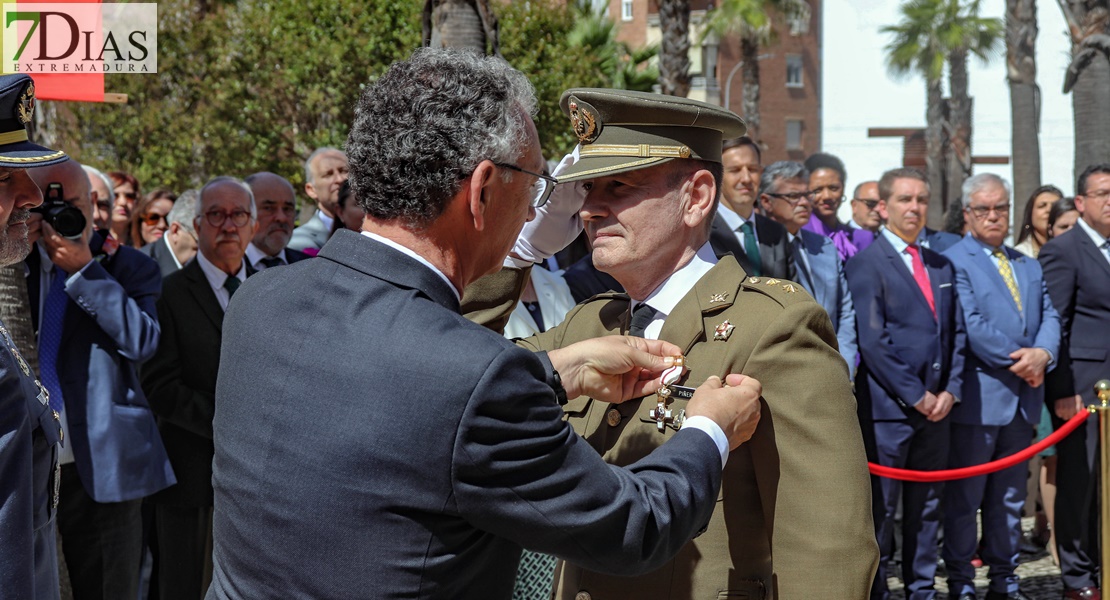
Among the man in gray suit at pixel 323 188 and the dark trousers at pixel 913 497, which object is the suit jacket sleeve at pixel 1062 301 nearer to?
the dark trousers at pixel 913 497

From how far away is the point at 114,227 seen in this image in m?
7.76

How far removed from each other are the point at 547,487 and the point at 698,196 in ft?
3.66

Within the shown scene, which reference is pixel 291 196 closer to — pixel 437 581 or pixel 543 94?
pixel 437 581

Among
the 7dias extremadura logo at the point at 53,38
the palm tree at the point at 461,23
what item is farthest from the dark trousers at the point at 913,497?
the 7dias extremadura logo at the point at 53,38

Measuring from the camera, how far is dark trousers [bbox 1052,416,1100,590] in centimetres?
670

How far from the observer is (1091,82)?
12.2 meters

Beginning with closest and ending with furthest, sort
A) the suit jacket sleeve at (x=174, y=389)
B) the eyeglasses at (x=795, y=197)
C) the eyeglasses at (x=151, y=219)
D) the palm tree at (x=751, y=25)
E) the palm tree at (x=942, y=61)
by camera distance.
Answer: the suit jacket sleeve at (x=174, y=389) < the eyeglasses at (x=795, y=197) < the eyeglasses at (x=151, y=219) < the palm tree at (x=751, y=25) < the palm tree at (x=942, y=61)

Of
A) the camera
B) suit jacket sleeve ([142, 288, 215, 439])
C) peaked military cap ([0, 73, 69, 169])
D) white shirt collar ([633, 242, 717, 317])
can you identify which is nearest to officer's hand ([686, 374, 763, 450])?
white shirt collar ([633, 242, 717, 317])

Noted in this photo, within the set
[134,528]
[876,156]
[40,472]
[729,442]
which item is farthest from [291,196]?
[876,156]

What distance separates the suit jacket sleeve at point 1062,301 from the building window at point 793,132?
49009 mm

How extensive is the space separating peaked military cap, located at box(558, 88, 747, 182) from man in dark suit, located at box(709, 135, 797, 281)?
3.67m

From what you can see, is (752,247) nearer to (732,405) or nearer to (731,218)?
(731,218)

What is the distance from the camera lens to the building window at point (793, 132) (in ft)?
180

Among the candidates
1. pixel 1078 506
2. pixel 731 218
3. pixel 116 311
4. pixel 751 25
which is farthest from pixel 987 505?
pixel 751 25
